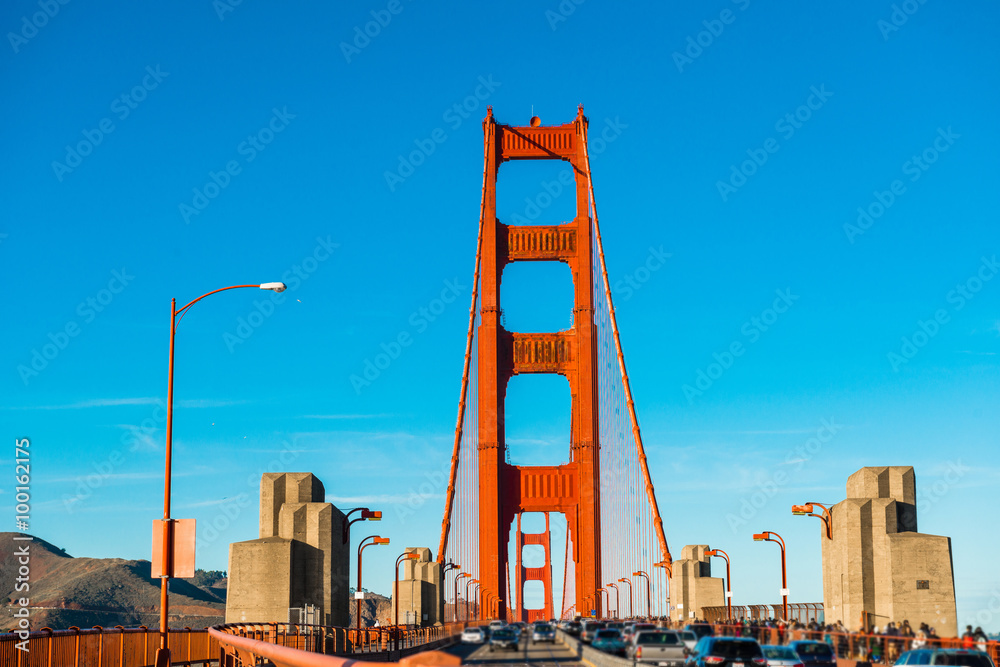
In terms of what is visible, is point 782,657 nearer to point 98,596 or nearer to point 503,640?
point 503,640

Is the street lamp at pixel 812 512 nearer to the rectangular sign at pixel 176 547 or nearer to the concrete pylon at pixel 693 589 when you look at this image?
the rectangular sign at pixel 176 547

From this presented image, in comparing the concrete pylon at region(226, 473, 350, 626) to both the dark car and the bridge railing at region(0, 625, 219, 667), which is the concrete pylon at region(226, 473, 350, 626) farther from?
the dark car

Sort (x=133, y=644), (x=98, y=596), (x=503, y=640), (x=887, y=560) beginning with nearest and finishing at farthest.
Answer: (x=133, y=644), (x=887, y=560), (x=503, y=640), (x=98, y=596)

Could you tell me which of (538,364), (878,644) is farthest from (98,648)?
(538,364)

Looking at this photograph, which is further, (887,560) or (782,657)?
(887,560)

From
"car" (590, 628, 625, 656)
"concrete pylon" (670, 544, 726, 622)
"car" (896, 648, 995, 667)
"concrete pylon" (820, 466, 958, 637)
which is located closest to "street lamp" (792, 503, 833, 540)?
"concrete pylon" (820, 466, 958, 637)

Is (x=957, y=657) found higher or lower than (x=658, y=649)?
higher

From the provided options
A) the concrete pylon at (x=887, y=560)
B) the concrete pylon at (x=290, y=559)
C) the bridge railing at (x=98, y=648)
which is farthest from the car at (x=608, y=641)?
the bridge railing at (x=98, y=648)
